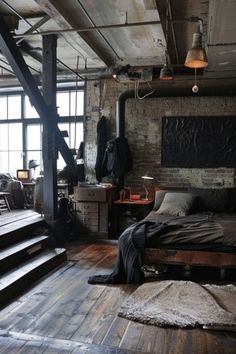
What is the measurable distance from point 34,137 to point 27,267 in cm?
425

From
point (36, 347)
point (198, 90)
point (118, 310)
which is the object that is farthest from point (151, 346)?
point (198, 90)

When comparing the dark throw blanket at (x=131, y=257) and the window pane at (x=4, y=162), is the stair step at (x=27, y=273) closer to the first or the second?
the dark throw blanket at (x=131, y=257)

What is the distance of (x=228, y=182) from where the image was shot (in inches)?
244

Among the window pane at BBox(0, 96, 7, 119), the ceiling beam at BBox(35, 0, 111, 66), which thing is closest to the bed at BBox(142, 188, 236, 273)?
the ceiling beam at BBox(35, 0, 111, 66)

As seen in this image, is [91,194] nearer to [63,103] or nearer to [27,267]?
[27,267]

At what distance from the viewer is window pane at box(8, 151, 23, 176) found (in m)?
7.87

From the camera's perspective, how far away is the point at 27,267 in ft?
13.4

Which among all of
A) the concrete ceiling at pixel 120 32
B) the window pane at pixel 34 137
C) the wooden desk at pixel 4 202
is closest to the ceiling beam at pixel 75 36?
the concrete ceiling at pixel 120 32

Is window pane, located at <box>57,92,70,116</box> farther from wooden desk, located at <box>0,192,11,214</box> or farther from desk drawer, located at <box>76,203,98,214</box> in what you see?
desk drawer, located at <box>76,203,98,214</box>

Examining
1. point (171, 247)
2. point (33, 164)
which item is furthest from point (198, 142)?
point (33, 164)

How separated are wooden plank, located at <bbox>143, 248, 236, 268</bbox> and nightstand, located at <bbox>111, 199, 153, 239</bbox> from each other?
2243 mm

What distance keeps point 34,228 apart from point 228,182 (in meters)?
3.52

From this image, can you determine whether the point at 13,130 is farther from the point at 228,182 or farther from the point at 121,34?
the point at 228,182

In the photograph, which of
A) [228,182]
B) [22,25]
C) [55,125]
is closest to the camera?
[22,25]
